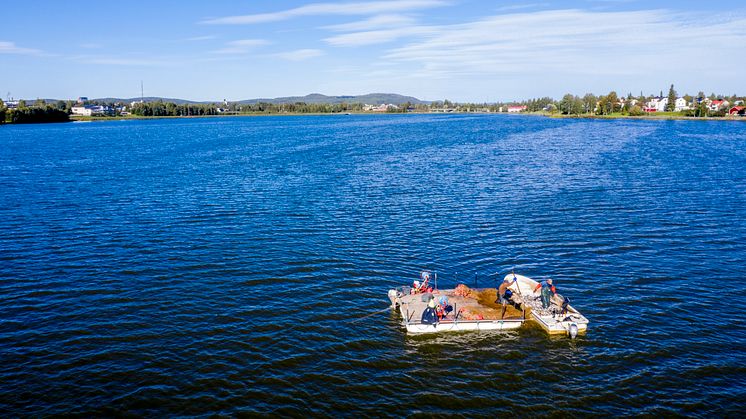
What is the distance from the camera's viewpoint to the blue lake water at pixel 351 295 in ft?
77.8

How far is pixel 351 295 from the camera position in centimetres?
3422

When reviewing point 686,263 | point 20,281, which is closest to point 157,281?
point 20,281

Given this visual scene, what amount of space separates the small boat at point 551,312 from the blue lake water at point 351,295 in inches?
31.1

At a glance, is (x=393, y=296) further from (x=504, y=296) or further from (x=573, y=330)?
(x=573, y=330)

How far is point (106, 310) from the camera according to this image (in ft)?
103

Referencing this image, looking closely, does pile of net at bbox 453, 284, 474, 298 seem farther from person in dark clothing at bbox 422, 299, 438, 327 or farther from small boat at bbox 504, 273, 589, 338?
person in dark clothing at bbox 422, 299, 438, 327

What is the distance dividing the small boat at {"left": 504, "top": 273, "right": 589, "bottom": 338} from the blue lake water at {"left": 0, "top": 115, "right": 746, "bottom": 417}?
0.79 meters

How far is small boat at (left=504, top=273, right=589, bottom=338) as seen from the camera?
29094 millimetres

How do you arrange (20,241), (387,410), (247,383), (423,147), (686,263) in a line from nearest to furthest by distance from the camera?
(387,410) < (247,383) < (686,263) < (20,241) < (423,147)

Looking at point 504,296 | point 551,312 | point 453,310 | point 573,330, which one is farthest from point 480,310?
point 573,330

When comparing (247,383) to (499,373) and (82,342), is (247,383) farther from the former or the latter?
(499,373)

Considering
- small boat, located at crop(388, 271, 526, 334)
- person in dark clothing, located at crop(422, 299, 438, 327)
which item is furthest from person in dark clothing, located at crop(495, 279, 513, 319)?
person in dark clothing, located at crop(422, 299, 438, 327)

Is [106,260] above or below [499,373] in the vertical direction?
above

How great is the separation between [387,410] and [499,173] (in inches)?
2620
